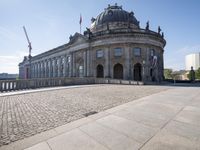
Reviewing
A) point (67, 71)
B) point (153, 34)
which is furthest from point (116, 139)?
point (67, 71)

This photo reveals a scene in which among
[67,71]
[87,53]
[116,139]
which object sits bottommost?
[116,139]

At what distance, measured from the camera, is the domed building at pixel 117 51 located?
36656mm

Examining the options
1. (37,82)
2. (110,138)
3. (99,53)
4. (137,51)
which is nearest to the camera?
(110,138)

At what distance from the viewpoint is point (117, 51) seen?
1506 inches

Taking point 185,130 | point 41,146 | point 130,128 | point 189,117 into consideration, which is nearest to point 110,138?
point 130,128

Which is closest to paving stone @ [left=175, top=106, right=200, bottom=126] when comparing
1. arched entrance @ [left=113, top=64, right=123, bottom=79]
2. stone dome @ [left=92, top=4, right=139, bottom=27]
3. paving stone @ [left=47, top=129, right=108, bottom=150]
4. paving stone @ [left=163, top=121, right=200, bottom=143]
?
paving stone @ [left=163, top=121, right=200, bottom=143]

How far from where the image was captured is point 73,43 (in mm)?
49000

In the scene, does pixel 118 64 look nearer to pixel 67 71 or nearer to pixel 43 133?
pixel 67 71

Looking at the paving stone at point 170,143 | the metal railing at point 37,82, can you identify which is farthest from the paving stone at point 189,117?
the metal railing at point 37,82

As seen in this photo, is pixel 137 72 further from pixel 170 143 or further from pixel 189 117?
pixel 170 143

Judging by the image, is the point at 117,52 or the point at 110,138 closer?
the point at 110,138

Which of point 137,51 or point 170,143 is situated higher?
point 137,51

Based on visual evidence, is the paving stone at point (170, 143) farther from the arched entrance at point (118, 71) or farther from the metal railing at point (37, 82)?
the arched entrance at point (118, 71)

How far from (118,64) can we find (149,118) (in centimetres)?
3458
